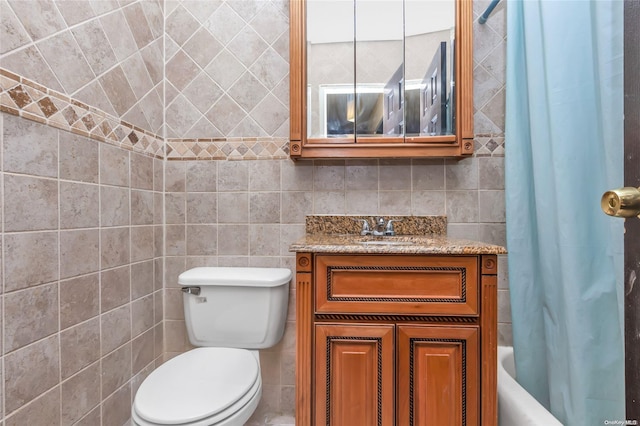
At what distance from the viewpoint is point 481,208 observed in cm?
145

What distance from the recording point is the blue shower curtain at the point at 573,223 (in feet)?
2.66

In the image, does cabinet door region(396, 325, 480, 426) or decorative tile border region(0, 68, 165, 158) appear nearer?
decorative tile border region(0, 68, 165, 158)

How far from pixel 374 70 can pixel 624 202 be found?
1140mm

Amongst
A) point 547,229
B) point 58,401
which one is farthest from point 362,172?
point 58,401

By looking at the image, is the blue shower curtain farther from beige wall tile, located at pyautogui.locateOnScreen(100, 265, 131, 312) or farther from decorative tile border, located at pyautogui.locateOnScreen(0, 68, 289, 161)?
beige wall tile, located at pyautogui.locateOnScreen(100, 265, 131, 312)

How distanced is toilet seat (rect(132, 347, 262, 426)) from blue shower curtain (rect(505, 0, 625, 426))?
101cm

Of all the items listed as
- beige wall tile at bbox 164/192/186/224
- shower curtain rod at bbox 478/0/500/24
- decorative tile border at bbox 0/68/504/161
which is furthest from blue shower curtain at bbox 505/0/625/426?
beige wall tile at bbox 164/192/186/224

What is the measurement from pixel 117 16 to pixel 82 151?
584 millimetres

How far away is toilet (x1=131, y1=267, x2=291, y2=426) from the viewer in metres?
0.96

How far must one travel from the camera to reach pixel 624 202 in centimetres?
45

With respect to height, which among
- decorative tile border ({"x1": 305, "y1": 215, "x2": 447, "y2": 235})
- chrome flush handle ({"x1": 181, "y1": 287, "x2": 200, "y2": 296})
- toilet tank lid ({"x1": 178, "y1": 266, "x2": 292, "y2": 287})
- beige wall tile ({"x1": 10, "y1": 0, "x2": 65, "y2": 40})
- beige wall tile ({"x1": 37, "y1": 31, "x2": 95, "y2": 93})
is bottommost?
chrome flush handle ({"x1": 181, "y1": 287, "x2": 200, "y2": 296})

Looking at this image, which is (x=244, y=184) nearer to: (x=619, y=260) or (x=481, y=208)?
(x=481, y=208)

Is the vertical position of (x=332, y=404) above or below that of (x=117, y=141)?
below

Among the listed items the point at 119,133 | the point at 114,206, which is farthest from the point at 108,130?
the point at 114,206
